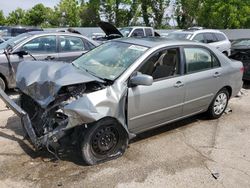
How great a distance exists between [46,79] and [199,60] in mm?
2677

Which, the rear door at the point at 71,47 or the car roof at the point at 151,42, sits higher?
the car roof at the point at 151,42

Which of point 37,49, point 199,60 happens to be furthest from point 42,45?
point 199,60

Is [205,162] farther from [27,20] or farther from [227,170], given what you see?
[27,20]

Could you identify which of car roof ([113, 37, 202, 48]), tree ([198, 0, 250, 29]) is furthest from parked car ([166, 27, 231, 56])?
tree ([198, 0, 250, 29])

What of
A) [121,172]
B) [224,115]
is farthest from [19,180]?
[224,115]

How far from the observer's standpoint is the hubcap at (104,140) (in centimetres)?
413

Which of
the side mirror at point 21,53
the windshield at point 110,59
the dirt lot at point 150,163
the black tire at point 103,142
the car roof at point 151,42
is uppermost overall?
the car roof at point 151,42

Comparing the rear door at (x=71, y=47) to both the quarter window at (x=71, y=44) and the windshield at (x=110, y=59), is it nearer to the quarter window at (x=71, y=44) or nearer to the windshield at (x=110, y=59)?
the quarter window at (x=71, y=44)

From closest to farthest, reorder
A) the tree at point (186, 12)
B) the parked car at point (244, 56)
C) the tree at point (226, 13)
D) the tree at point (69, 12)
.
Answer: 1. the parked car at point (244, 56)
2. the tree at point (226, 13)
3. the tree at point (186, 12)
4. the tree at point (69, 12)

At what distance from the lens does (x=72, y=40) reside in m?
8.19

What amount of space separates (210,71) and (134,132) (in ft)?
6.40

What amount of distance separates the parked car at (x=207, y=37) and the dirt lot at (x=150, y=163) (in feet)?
20.9

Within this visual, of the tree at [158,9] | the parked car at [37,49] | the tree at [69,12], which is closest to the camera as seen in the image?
the parked car at [37,49]

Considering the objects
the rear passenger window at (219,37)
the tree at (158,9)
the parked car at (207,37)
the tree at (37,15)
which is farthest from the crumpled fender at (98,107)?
the tree at (37,15)
